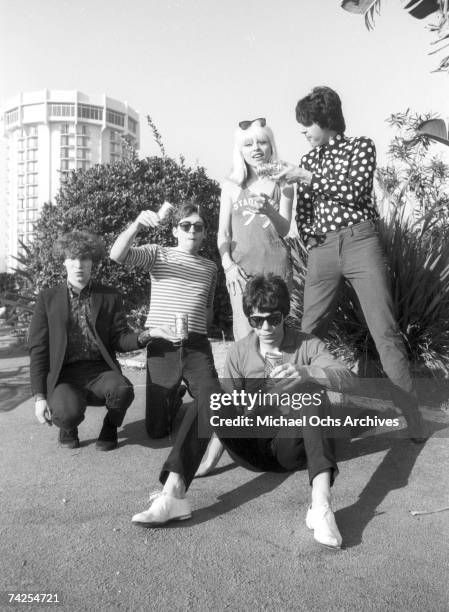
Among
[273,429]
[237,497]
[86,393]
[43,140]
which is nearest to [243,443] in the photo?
[273,429]

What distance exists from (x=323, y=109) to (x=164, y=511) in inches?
100

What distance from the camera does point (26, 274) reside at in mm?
7602

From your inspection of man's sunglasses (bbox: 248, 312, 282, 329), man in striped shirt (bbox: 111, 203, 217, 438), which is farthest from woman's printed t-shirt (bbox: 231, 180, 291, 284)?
man's sunglasses (bbox: 248, 312, 282, 329)

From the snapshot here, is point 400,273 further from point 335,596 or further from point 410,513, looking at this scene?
point 335,596

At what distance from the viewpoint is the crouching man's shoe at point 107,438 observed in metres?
3.75

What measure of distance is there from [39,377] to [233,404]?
142 centimetres

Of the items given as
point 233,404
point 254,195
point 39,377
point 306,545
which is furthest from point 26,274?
point 306,545

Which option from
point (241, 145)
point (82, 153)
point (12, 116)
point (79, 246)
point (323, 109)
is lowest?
point (79, 246)

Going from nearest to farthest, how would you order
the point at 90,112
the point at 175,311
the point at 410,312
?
1. the point at 175,311
2. the point at 410,312
3. the point at 90,112

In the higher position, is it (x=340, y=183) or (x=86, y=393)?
(x=340, y=183)

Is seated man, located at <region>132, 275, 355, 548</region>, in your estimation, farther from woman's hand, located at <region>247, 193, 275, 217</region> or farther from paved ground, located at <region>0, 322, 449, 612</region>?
woman's hand, located at <region>247, 193, 275, 217</region>

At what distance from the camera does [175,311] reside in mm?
4082

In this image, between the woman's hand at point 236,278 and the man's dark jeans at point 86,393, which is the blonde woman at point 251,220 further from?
the man's dark jeans at point 86,393

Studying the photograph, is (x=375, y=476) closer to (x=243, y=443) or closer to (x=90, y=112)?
(x=243, y=443)
